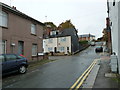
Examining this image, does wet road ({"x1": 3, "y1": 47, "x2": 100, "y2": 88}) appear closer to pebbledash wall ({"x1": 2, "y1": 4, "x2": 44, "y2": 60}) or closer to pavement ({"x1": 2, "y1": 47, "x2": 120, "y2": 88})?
pavement ({"x1": 2, "y1": 47, "x2": 120, "y2": 88})

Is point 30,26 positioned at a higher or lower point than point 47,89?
higher

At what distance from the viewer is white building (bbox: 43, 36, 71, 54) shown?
3634 cm

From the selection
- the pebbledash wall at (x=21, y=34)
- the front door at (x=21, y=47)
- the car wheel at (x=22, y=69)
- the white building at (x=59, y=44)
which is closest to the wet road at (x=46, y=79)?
the car wheel at (x=22, y=69)

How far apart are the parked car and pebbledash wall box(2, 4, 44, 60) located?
3783 mm

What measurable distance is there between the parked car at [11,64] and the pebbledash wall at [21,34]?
12.4ft

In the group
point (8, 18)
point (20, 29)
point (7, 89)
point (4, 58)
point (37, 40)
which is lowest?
point (7, 89)

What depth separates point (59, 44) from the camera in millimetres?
38406

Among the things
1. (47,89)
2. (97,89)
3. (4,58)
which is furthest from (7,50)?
(97,89)

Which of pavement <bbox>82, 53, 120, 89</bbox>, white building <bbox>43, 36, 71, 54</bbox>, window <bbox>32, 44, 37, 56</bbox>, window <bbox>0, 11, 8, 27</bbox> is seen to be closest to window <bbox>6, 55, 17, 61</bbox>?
window <bbox>0, 11, 8, 27</bbox>

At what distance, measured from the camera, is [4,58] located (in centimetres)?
839

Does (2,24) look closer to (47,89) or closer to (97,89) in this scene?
(47,89)

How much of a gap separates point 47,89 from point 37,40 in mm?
13594

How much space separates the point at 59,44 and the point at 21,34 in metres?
23.9

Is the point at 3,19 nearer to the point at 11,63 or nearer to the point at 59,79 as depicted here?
the point at 11,63
